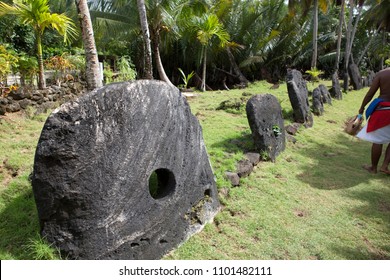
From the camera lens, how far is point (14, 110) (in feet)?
23.0

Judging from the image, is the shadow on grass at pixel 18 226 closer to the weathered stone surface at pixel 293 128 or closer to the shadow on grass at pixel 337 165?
the shadow on grass at pixel 337 165

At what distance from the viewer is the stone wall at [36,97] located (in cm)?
691

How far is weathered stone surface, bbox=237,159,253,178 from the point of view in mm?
5199

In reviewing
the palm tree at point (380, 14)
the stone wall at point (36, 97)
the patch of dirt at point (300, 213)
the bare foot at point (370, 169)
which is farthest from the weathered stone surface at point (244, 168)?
the palm tree at point (380, 14)

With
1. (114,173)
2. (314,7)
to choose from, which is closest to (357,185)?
(114,173)

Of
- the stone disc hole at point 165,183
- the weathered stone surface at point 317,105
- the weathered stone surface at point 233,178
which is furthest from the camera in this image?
the weathered stone surface at point 317,105

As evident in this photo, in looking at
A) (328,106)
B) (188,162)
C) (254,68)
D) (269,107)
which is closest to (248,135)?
(269,107)

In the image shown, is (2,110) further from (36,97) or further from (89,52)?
(89,52)

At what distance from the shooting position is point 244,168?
5.30 metres

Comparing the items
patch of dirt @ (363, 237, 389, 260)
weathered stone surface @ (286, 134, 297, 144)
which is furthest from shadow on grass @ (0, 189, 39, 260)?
weathered stone surface @ (286, 134, 297, 144)

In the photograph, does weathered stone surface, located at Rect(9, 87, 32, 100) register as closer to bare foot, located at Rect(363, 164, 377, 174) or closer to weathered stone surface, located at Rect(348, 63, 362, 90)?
bare foot, located at Rect(363, 164, 377, 174)

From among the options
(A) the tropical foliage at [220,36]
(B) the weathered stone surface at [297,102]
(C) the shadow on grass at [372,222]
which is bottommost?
(C) the shadow on grass at [372,222]

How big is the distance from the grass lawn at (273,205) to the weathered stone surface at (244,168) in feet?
0.39

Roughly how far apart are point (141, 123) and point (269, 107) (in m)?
3.73
